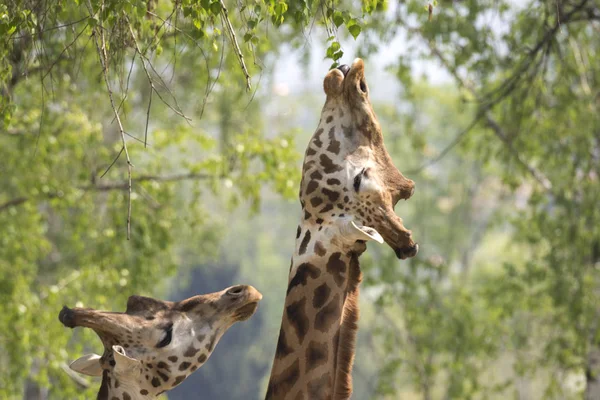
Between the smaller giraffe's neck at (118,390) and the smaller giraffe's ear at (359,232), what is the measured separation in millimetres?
946

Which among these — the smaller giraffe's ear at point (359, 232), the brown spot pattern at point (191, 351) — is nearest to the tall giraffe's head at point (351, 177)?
the smaller giraffe's ear at point (359, 232)

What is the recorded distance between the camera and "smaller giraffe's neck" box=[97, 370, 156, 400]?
3908 millimetres

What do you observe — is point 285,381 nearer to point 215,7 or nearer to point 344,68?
point 344,68

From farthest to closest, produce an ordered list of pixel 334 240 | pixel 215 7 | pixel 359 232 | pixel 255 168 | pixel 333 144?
pixel 255 168, pixel 215 7, pixel 333 144, pixel 334 240, pixel 359 232

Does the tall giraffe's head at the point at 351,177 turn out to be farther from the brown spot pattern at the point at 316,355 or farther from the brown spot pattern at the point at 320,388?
the brown spot pattern at the point at 320,388

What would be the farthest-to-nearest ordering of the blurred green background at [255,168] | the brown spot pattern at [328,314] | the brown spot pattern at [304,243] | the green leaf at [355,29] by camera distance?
the blurred green background at [255,168], the green leaf at [355,29], the brown spot pattern at [304,243], the brown spot pattern at [328,314]

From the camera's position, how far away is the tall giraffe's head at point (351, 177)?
395 centimetres

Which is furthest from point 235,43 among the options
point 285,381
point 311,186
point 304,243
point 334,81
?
point 285,381

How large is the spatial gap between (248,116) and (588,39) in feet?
23.2

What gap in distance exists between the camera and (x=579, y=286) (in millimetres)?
10266

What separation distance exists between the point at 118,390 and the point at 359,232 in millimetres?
1040

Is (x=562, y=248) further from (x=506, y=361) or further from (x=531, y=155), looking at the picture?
(x=506, y=361)

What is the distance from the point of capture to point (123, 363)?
3881 mm

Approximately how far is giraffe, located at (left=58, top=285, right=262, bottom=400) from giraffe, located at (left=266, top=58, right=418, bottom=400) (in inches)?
9.6
